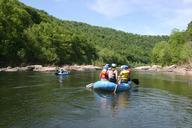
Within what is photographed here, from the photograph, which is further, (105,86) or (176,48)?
(176,48)

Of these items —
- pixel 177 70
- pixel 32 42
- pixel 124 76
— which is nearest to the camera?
pixel 124 76

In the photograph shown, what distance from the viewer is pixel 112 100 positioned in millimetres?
26734

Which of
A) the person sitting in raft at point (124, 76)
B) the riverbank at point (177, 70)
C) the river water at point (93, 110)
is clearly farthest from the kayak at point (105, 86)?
the riverbank at point (177, 70)

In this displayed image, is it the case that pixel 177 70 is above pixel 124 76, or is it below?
below

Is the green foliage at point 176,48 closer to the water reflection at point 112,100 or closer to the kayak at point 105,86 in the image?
the kayak at point 105,86

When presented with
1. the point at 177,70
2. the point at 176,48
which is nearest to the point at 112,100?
the point at 177,70

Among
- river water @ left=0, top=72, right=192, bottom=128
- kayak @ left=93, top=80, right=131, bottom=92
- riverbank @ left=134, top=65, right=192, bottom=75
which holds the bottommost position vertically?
river water @ left=0, top=72, right=192, bottom=128

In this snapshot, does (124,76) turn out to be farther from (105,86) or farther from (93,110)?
(93,110)

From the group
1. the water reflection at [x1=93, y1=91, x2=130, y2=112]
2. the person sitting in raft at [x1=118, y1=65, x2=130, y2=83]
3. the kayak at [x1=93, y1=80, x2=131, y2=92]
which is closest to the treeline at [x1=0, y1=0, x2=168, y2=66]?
the person sitting in raft at [x1=118, y1=65, x2=130, y2=83]

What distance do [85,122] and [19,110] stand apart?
5.07m

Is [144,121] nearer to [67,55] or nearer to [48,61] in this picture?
[48,61]

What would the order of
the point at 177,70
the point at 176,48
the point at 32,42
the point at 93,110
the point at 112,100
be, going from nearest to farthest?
the point at 93,110 → the point at 112,100 → the point at 32,42 → the point at 177,70 → the point at 176,48

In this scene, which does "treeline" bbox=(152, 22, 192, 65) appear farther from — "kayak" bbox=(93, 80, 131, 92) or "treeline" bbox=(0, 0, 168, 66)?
"kayak" bbox=(93, 80, 131, 92)

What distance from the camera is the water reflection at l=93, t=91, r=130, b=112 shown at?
2392cm
